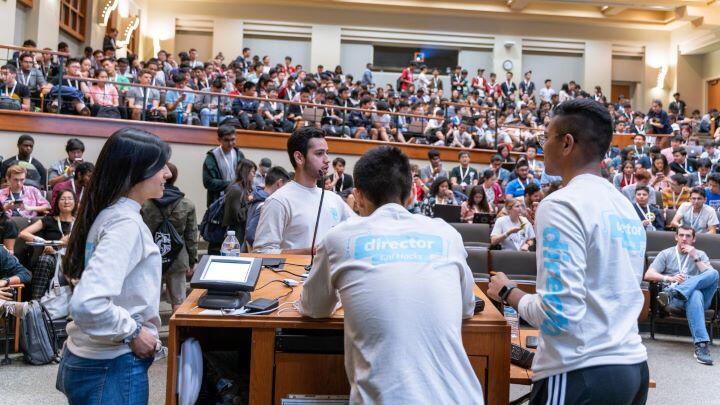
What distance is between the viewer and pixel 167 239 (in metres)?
4.58

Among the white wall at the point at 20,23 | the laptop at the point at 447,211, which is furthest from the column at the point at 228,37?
the laptop at the point at 447,211

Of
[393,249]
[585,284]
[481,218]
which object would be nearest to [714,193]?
[481,218]

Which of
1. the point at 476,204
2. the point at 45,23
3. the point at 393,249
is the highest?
the point at 45,23

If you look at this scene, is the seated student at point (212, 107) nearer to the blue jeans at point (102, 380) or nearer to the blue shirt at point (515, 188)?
the blue shirt at point (515, 188)

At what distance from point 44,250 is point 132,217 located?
3.80 metres

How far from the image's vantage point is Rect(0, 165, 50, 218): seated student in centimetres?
614

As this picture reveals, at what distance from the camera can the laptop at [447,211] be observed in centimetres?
728

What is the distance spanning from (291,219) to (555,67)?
1832 centimetres

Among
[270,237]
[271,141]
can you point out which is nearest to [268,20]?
[271,141]

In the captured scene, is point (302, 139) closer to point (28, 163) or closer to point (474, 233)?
point (474, 233)

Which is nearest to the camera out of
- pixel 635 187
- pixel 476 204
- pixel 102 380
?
pixel 102 380

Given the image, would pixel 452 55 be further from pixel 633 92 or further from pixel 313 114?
pixel 313 114

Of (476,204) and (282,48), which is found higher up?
(282,48)

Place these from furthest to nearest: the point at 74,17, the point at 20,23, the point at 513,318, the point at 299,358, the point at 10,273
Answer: the point at 74,17, the point at 20,23, the point at 10,273, the point at 513,318, the point at 299,358
